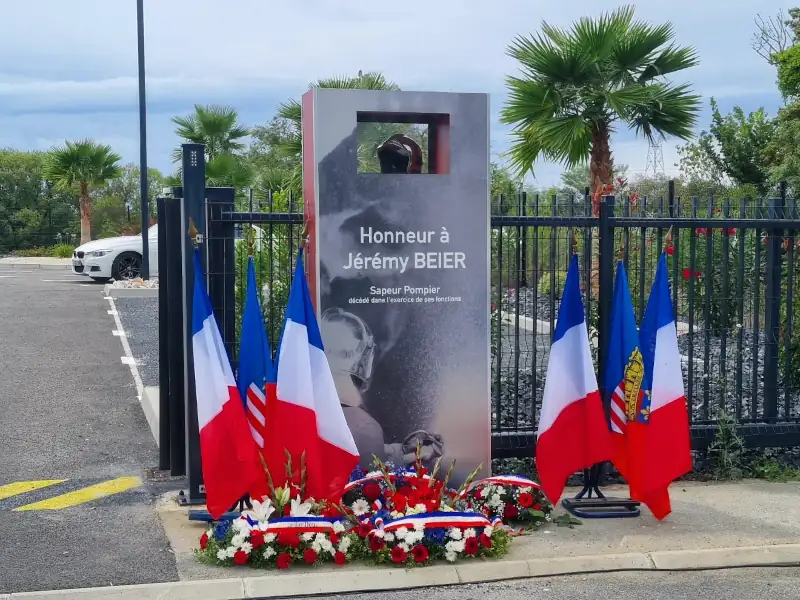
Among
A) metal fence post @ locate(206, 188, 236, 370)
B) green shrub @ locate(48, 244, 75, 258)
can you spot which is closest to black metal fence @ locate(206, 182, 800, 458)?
metal fence post @ locate(206, 188, 236, 370)

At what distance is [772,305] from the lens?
8.23 m

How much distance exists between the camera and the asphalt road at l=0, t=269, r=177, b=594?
18.8 feet

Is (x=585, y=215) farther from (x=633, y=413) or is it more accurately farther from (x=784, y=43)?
(x=784, y=43)

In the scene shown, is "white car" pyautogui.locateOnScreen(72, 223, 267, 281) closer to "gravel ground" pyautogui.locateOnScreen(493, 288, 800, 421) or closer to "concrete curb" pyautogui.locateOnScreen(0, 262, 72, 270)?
"concrete curb" pyautogui.locateOnScreen(0, 262, 72, 270)

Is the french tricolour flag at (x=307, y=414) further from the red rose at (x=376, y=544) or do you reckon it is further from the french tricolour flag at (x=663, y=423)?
the french tricolour flag at (x=663, y=423)

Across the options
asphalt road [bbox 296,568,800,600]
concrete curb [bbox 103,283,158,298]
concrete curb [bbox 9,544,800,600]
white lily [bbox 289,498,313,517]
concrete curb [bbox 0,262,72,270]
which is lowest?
asphalt road [bbox 296,568,800,600]

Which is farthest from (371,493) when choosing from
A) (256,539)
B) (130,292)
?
(130,292)

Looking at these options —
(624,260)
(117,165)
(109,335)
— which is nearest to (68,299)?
(109,335)

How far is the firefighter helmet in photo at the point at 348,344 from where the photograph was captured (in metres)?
6.63

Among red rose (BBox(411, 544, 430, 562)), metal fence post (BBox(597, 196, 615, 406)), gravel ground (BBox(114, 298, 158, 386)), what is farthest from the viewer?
gravel ground (BBox(114, 298, 158, 386))

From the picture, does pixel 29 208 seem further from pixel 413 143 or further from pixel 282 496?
pixel 282 496

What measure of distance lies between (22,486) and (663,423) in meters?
4.58

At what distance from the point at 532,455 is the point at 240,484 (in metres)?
2.50

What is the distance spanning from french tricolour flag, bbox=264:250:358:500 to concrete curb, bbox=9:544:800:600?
76cm
